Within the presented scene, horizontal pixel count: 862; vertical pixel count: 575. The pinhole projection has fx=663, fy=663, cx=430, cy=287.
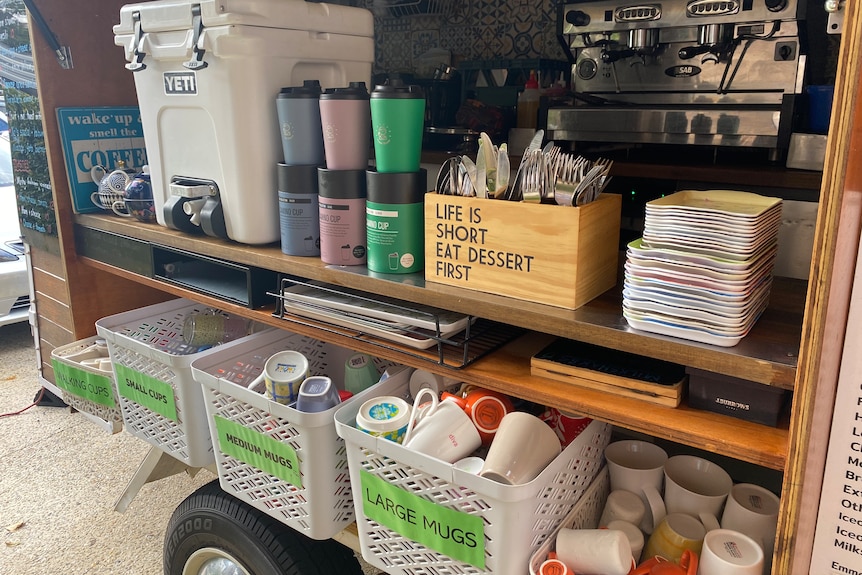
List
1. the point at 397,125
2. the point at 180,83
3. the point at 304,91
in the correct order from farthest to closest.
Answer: the point at 180,83 < the point at 304,91 < the point at 397,125

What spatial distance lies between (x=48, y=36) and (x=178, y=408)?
1.06 m

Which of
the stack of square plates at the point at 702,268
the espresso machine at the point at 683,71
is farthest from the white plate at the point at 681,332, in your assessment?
the espresso machine at the point at 683,71

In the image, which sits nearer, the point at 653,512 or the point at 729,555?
the point at 729,555

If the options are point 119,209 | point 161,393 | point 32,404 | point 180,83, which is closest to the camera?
point 180,83

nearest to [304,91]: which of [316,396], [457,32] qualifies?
[316,396]

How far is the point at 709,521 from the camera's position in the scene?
106 centimetres

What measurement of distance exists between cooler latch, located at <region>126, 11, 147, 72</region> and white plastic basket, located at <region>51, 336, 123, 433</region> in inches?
31.4

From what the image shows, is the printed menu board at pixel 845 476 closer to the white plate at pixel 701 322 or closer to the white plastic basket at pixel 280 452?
the white plate at pixel 701 322

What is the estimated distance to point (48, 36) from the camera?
5.68 feet

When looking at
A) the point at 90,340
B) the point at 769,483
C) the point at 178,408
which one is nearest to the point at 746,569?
the point at 769,483

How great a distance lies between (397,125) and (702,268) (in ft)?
1.77

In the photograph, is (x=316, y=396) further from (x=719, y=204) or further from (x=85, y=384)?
(x=85, y=384)

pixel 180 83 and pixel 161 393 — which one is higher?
pixel 180 83

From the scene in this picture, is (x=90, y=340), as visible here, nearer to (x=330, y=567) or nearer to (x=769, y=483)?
(x=330, y=567)
